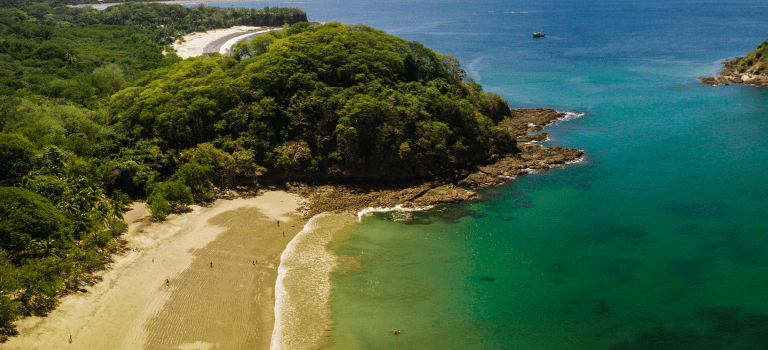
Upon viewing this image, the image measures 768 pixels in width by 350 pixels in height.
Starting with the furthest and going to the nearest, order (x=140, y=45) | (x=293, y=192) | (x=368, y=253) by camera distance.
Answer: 1. (x=140, y=45)
2. (x=293, y=192)
3. (x=368, y=253)

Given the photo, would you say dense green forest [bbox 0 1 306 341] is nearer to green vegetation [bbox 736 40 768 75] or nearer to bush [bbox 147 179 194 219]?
bush [bbox 147 179 194 219]

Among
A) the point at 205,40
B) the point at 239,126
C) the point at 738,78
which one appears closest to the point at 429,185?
the point at 239,126

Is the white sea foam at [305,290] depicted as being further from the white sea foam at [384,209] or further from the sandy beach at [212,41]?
the sandy beach at [212,41]

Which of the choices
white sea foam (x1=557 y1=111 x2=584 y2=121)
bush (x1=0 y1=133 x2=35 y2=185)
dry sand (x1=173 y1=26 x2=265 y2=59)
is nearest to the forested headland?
bush (x1=0 y1=133 x2=35 y2=185)

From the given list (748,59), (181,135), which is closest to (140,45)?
(181,135)

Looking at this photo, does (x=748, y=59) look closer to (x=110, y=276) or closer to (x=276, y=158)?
(x=276, y=158)
